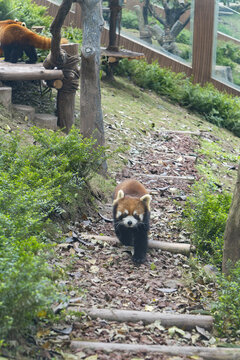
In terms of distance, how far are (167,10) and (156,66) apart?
226cm

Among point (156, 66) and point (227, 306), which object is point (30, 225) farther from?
point (156, 66)

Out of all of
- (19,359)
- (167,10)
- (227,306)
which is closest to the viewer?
(19,359)

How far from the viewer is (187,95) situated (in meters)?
13.7

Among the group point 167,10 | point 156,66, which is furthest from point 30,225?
point 167,10

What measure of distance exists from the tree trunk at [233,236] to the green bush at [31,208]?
1.64m

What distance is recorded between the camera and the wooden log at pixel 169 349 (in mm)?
3426

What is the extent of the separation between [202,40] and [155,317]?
12766 mm

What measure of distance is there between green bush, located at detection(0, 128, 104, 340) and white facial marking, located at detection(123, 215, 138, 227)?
0.65 metres

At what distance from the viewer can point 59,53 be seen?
26.1ft

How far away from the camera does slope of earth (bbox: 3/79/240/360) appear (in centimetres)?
378

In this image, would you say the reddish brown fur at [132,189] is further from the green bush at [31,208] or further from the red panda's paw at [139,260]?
the red panda's paw at [139,260]

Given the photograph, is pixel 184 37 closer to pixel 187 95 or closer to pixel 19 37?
pixel 187 95

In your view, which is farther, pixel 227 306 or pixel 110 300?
pixel 110 300

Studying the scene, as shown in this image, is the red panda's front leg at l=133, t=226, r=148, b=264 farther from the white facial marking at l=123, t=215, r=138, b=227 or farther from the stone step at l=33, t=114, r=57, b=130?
the stone step at l=33, t=114, r=57, b=130
